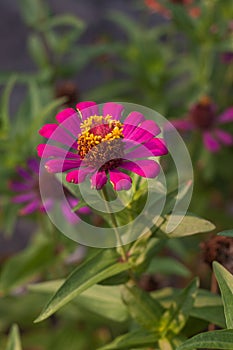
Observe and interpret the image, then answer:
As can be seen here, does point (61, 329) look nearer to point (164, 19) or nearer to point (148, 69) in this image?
point (148, 69)

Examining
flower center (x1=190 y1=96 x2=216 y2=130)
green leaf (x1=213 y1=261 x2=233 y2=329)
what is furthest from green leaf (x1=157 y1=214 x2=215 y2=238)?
flower center (x1=190 y1=96 x2=216 y2=130)

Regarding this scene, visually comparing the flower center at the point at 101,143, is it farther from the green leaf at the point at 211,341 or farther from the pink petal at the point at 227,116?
the pink petal at the point at 227,116

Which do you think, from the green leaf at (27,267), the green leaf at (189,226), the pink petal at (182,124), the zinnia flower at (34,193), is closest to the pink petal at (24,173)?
the zinnia flower at (34,193)

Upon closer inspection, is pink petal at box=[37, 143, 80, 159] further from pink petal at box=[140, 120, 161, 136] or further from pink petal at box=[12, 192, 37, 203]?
pink petal at box=[12, 192, 37, 203]

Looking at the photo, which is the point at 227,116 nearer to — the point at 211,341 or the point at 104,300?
the point at 104,300

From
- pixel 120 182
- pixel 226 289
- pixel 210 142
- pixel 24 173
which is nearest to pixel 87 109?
pixel 120 182

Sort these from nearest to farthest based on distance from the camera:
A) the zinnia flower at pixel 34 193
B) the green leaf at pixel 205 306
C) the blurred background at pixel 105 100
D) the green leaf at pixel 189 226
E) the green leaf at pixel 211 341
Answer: the green leaf at pixel 211 341
the green leaf at pixel 189 226
the green leaf at pixel 205 306
the zinnia flower at pixel 34 193
the blurred background at pixel 105 100
